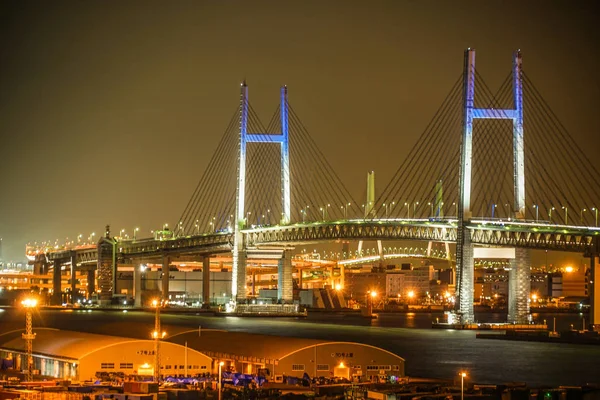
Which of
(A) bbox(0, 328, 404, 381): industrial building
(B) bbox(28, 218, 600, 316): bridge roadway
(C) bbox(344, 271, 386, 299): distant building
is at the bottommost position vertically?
(A) bbox(0, 328, 404, 381): industrial building

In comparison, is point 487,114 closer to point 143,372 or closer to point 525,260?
point 525,260

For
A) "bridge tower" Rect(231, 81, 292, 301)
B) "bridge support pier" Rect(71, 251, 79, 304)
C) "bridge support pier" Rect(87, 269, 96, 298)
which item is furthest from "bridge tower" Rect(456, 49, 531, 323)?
"bridge support pier" Rect(87, 269, 96, 298)

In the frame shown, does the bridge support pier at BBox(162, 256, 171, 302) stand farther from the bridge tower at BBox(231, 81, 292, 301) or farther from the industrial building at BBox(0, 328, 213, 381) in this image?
the industrial building at BBox(0, 328, 213, 381)

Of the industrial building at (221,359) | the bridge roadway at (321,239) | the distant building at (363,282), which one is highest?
the bridge roadway at (321,239)

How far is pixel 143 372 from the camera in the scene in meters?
30.0

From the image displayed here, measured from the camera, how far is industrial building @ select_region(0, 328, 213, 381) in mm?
29161

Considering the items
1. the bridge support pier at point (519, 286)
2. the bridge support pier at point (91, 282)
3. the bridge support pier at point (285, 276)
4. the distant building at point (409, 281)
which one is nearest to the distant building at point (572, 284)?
the distant building at point (409, 281)

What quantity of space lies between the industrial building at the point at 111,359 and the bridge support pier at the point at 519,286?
2513cm

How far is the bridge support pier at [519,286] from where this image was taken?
5259 centimetres

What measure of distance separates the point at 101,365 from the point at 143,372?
123 centimetres

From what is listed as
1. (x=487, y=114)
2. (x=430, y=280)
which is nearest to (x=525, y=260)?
(x=487, y=114)

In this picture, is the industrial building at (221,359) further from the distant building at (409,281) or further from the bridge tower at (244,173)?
the distant building at (409,281)

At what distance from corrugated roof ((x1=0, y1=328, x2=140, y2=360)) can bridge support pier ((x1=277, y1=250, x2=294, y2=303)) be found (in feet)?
115

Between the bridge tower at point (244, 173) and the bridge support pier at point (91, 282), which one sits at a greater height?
the bridge tower at point (244, 173)
